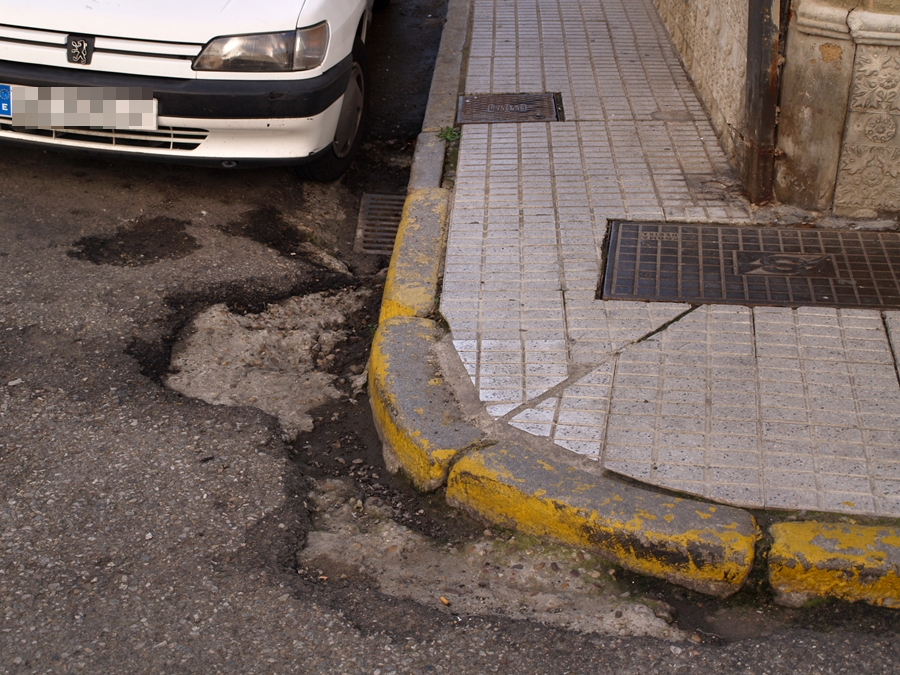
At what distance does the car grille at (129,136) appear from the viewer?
4430 mm

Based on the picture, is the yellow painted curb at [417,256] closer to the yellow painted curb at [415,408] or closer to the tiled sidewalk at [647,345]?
the tiled sidewalk at [647,345]

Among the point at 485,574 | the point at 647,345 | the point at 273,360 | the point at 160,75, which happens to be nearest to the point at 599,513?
the point at 485,574

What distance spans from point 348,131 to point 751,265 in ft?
8.05

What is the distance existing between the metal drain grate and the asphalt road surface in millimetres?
223

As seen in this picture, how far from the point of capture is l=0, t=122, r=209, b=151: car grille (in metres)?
4.43

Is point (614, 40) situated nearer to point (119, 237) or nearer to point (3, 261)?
point (119, 237)

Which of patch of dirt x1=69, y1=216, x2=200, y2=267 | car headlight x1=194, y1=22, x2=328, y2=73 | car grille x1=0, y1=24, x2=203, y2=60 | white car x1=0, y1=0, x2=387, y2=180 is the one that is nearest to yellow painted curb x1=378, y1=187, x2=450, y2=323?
white car x1=0, y1=0, x2=387, y2=180

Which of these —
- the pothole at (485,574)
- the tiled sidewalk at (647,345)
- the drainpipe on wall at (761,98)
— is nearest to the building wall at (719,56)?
the tiled sidewalk at (647,345)

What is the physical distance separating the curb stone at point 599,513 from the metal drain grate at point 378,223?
135 centimetres

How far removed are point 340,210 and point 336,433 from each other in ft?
6.77

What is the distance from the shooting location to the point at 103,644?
239 cm

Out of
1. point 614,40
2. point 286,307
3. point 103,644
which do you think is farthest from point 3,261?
point 614,40

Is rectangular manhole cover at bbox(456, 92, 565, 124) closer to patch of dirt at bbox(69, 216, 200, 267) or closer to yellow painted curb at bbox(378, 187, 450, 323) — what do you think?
yellow painted curb at bbox(378, 187, 450, 323)

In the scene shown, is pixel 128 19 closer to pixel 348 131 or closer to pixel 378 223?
pixel 348 131
